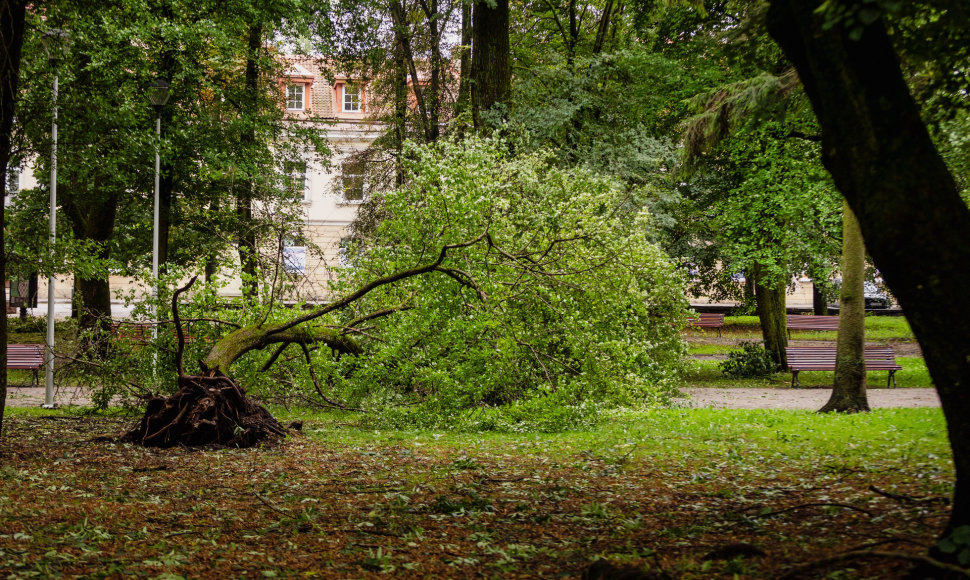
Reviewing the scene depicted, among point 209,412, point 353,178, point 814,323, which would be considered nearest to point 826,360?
point 814,323

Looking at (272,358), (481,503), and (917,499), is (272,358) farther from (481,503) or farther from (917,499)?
(917,499)

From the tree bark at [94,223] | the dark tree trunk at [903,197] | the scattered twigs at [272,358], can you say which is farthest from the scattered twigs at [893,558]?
the tree bark at [94,223]

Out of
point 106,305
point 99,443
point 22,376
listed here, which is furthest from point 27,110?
point 22,376

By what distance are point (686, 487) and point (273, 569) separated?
12.4 feet

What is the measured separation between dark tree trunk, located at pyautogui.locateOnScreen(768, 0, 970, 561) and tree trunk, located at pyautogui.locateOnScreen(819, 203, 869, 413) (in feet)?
34.9

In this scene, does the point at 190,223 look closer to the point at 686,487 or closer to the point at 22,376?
the point at 22,376

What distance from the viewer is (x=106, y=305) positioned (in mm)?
19891

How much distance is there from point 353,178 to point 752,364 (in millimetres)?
13622

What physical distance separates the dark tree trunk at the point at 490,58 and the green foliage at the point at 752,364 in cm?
1069

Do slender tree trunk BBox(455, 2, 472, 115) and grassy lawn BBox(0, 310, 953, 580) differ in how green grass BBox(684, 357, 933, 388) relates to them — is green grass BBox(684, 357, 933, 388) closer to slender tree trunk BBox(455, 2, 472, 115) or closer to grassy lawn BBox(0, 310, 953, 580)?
slender tree trunk BBox(455, 2, 472, 115)

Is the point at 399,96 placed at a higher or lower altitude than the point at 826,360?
higher

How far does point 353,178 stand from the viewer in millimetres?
25234

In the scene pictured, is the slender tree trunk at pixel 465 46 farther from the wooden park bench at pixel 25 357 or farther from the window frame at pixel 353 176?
the wooden park bench at pixel 25 357

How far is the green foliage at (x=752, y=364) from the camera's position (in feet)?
74.4
